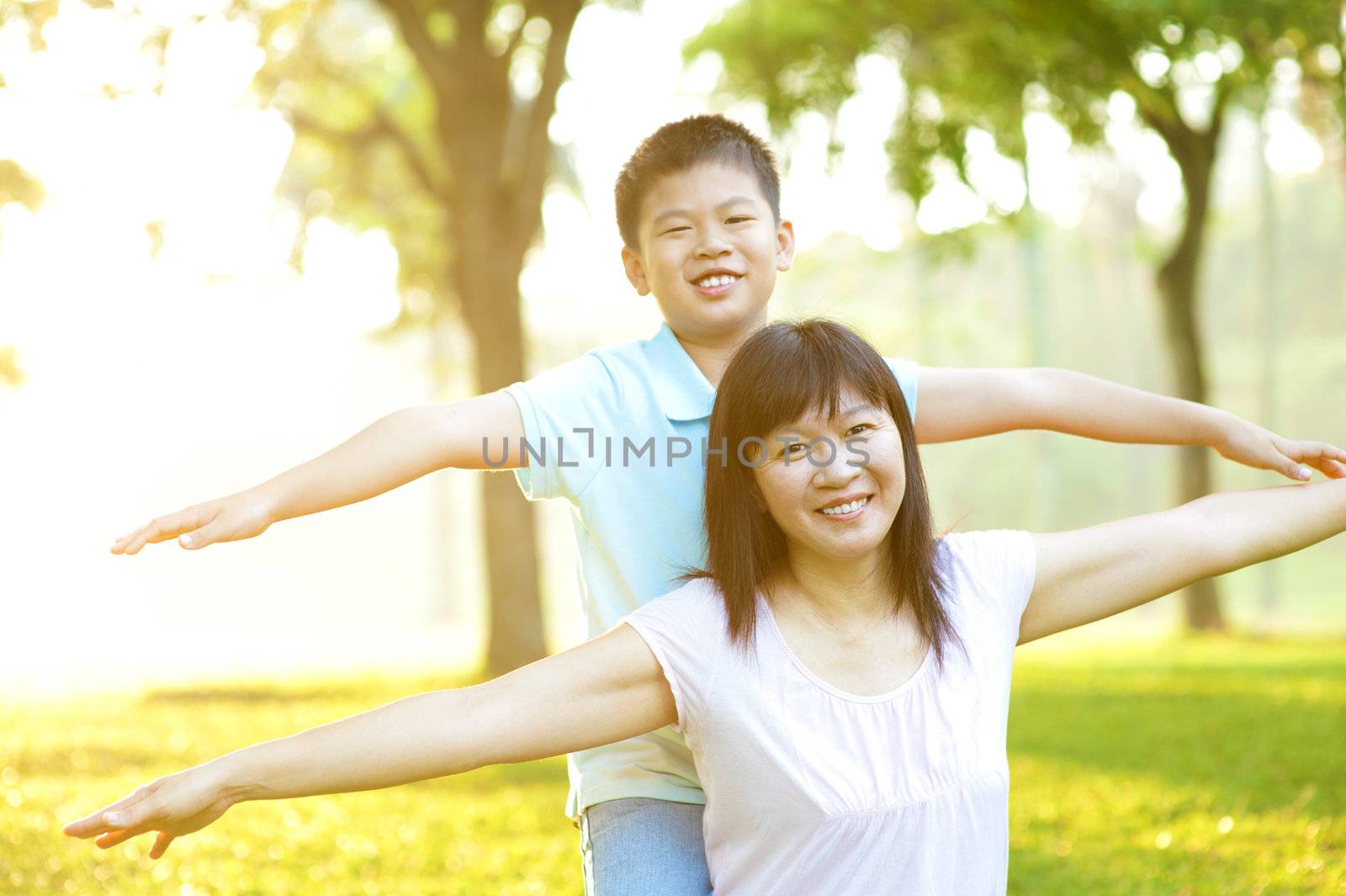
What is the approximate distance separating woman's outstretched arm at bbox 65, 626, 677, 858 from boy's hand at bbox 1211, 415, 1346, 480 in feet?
4.54

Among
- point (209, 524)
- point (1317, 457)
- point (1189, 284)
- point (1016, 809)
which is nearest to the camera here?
point (209, 524)

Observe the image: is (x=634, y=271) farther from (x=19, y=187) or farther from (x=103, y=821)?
(x=19, y=187)

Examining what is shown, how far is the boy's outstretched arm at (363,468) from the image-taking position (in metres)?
2.33

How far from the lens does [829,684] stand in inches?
97.8

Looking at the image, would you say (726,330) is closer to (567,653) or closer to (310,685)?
(567,653)

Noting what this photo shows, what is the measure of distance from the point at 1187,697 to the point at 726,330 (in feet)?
24.0

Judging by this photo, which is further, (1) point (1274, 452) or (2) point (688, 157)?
(2) point (688, 157)

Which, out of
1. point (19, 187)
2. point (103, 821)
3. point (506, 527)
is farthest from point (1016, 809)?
point (506, 527)

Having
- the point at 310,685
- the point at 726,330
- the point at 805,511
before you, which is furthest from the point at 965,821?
the point at 310,685

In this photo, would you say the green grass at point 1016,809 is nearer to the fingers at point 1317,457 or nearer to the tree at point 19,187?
the fingers at point 1317,457

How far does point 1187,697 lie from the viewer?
9172 millimetres

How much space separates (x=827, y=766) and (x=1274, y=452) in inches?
48.9

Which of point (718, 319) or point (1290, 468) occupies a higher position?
point (718, 319)

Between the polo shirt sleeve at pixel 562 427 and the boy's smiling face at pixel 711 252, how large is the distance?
0.85 ft
